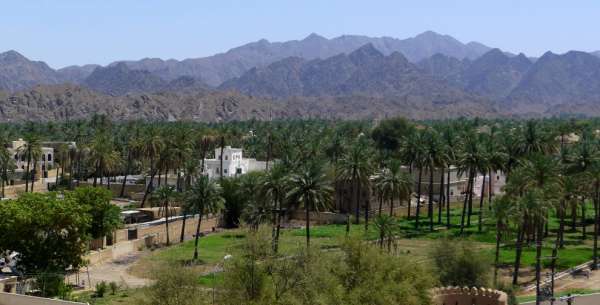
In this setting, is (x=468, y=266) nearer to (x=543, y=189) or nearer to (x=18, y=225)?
(x=543, y=189)

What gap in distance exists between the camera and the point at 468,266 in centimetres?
5466

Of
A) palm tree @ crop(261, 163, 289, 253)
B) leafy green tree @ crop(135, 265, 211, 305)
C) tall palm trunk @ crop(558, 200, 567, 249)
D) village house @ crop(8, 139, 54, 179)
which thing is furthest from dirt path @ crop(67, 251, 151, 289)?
village house @ crop(8, 139, 54, 179)

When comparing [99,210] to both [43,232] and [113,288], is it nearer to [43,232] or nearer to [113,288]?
[43,232]

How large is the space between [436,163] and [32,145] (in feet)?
168

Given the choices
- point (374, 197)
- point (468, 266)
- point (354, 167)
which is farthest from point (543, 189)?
point (374, 197)

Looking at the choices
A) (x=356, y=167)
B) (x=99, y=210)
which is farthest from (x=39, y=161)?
(x=356, y=167)

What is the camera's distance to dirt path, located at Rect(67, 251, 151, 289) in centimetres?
6151

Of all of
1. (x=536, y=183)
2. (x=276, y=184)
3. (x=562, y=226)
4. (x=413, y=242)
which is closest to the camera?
(x=536, y=183)

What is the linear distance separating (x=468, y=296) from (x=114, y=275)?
30.6 metres

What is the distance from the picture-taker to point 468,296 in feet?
156

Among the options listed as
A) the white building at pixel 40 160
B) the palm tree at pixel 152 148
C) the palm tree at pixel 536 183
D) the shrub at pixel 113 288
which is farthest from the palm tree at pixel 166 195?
the white building at pixel 40 160

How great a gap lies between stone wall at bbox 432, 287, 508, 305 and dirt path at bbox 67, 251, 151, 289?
22.6m

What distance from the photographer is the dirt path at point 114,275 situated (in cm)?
6151

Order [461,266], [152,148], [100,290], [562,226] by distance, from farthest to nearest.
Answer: [152,148] < [562,226] < [100,290] < [461,266]
